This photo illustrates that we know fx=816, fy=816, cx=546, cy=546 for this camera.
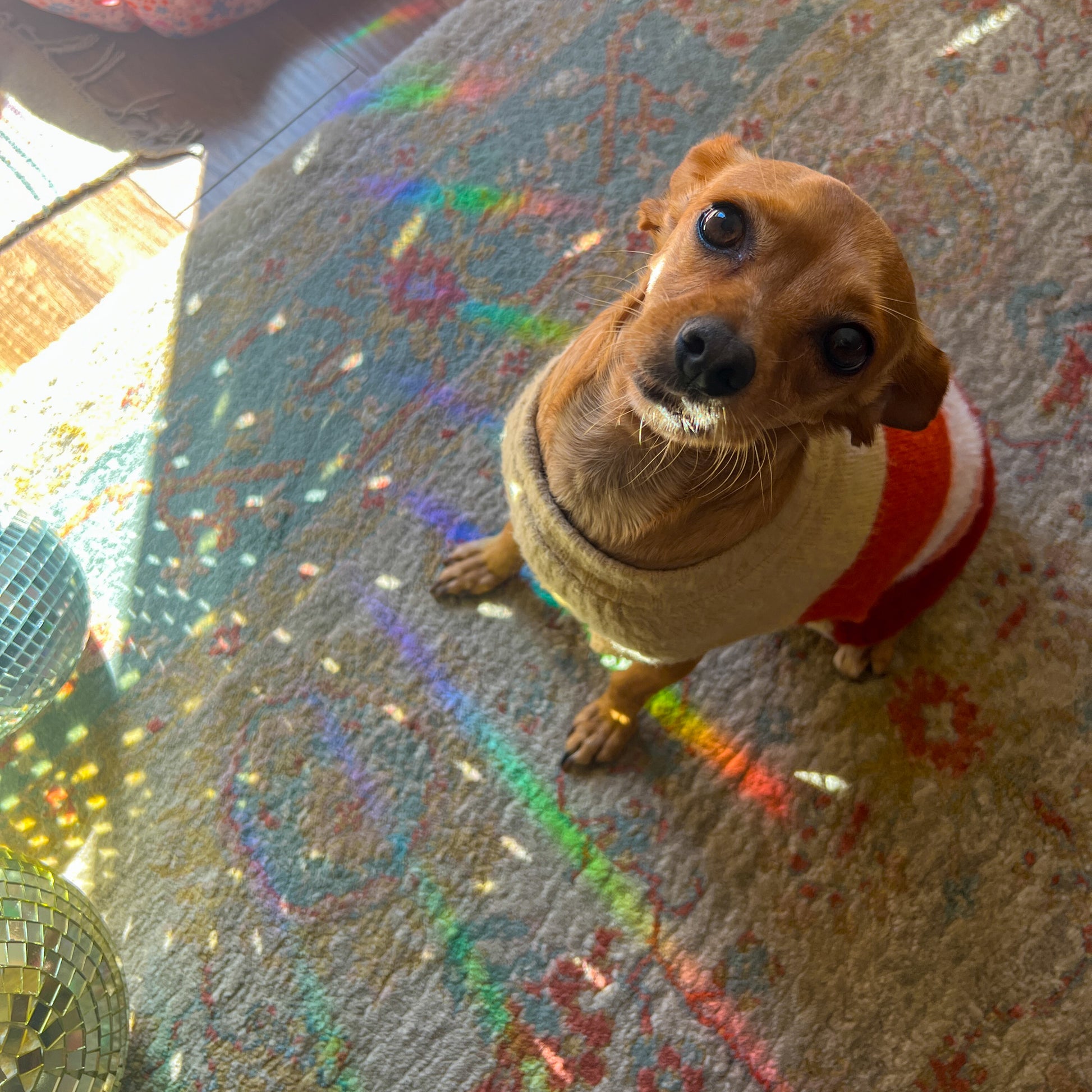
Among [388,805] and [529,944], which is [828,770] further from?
[388,805]

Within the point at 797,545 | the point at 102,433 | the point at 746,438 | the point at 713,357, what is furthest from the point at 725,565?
the point at 102,433

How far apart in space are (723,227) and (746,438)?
290 millimetres

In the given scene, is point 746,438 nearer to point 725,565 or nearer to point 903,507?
point 725,565

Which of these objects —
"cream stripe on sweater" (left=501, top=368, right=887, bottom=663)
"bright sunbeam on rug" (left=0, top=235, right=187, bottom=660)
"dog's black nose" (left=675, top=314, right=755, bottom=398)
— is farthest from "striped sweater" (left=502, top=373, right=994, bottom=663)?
"bright sunbeam on rug" (left=0, top=235, right=187, bottom=660)

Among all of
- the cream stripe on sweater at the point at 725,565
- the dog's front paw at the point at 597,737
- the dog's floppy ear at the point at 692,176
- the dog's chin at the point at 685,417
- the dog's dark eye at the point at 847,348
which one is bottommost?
the dog's front paw at the point at 597,737

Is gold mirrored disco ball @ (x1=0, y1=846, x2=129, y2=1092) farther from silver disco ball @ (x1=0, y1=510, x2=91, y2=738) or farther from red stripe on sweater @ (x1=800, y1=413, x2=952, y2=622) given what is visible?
red stripe on sweater @ (x1=800, y1=413, x2=952, y2=622)

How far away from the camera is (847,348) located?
1.11 metres

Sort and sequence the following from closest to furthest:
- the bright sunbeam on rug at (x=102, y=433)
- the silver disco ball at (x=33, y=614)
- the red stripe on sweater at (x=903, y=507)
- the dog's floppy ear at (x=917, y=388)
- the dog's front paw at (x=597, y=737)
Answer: the dog's floppy ear at (x=917, y=388) < the red stripe on sweater at (x=903, y=507) < the silver disco ball at (x=33, y=614) < the dog's front paw at (x=597, y=737) < the bright sunbeam on rug at (x=102, y=433)

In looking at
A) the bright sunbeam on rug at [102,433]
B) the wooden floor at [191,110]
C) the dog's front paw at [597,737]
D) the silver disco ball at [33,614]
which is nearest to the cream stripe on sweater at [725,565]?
the dog's front paw at [597,737]

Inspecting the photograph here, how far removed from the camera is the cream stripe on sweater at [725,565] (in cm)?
126

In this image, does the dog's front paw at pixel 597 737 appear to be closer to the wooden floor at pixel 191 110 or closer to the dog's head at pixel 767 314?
the dog's head at pixel 767 314

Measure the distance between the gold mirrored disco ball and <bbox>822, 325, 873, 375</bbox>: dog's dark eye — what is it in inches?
62.0

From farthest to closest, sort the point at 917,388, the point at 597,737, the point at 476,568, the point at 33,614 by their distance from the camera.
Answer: the point at 476,568 < the point at 597,737 < the point at 33,614 < the point at 917,388

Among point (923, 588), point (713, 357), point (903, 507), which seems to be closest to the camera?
point (713, 357)
